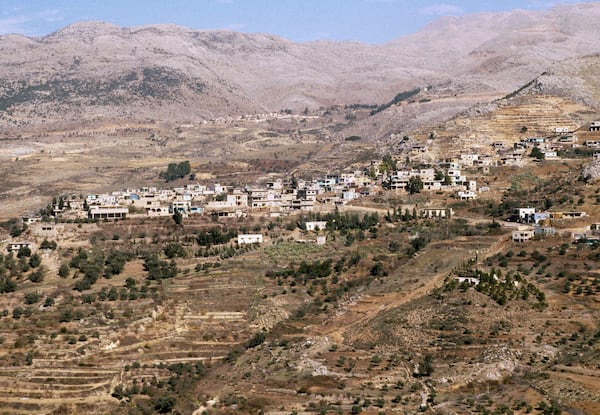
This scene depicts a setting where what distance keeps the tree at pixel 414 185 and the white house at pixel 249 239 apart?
49.5ft

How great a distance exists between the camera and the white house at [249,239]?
61.0m

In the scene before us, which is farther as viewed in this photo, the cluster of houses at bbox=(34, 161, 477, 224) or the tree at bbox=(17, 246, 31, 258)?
the cluster of houses at bbox=(34, 161, 477, 224)

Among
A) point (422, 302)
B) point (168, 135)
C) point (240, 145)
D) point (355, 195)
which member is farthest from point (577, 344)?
point (168, 135)

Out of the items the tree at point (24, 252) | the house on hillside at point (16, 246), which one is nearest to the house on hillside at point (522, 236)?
the tree at point (24, 252)

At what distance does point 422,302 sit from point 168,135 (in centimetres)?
10392

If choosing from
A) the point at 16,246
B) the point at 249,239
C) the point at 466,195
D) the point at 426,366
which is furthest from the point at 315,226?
the point at 426,366

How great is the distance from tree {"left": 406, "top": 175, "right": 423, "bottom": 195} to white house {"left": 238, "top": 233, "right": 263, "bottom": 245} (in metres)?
15.1

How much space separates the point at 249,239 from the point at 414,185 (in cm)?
1571

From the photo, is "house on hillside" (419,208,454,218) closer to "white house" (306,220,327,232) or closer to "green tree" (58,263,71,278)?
"white house" (306,220,327,232)

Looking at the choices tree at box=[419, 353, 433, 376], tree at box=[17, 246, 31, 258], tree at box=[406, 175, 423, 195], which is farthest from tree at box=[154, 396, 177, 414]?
tree at box=[406, 175, 423, 195]

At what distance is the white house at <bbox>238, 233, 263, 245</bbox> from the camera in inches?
2402

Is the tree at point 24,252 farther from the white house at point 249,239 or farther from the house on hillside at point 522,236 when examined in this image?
the house on hillside at point 522,236

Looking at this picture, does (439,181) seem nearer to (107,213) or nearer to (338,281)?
(338,281)

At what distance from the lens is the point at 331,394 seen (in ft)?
121
